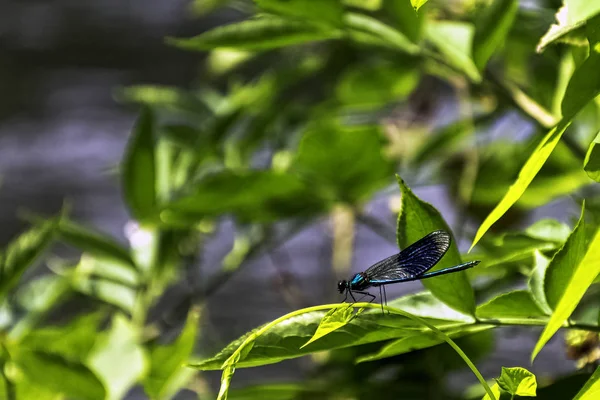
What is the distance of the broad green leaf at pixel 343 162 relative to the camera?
1.16ft

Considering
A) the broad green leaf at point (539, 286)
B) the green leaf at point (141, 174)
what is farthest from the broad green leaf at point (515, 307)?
the green leaf at point (141, 174)

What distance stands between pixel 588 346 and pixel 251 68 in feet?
4.20

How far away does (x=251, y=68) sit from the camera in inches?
59.1

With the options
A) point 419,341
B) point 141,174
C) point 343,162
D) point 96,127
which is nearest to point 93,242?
point 141,174

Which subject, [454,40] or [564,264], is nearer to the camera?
[564,264]

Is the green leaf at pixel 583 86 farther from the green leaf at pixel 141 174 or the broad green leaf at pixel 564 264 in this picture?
the green leaf at pixel 141 174

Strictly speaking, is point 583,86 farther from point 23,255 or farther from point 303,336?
point 23,255

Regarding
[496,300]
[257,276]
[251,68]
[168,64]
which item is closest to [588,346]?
[496,300]

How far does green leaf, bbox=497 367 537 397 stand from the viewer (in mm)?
179

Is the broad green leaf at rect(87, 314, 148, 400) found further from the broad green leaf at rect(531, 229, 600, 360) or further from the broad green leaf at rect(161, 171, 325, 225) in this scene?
the broad green leaf at rect(531, 229, 600, 360)

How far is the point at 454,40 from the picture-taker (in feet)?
1.12

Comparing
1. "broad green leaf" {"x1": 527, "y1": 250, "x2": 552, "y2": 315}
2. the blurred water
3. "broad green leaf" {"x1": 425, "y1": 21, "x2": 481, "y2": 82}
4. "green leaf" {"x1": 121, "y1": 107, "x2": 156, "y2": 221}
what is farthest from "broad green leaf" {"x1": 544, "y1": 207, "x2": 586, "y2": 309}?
the blurred water

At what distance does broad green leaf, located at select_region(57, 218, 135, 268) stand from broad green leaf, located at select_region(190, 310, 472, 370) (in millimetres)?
226

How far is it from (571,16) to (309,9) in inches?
4.5
